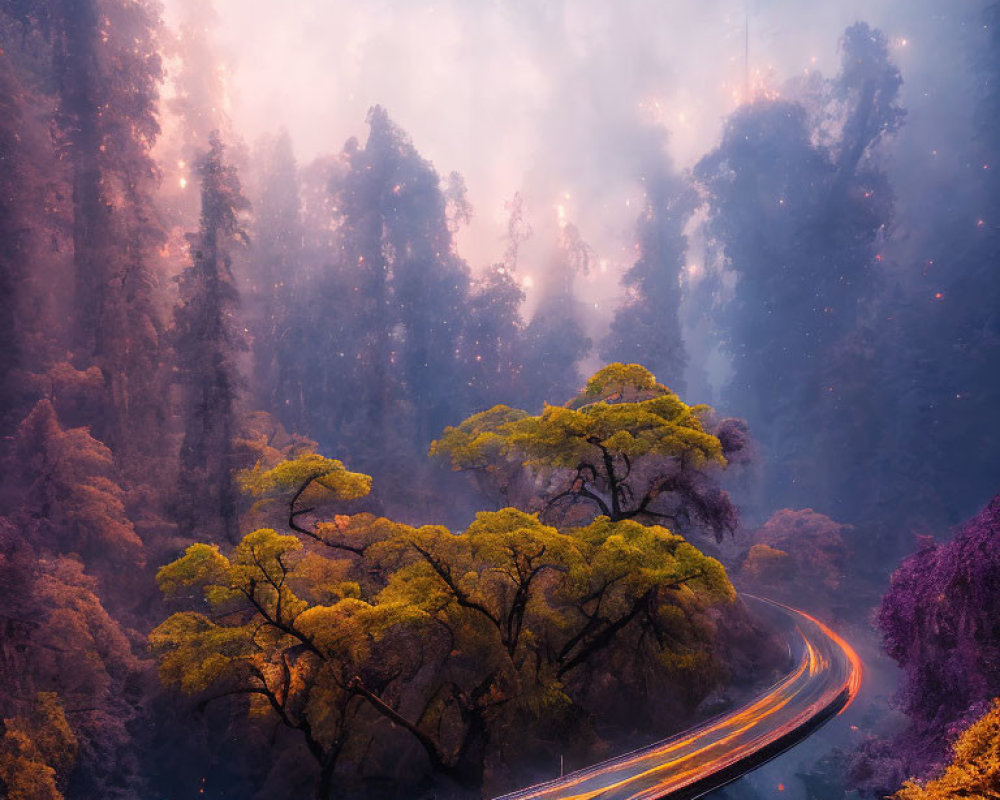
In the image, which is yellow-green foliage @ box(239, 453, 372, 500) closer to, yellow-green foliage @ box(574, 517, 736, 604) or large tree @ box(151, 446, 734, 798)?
large tree @ box(151, 446, 734, 798)

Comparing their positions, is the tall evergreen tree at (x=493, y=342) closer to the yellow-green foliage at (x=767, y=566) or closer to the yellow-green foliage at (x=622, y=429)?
the yellow-green foliage at (x=767, y=566)

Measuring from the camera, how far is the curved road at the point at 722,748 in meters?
9.74

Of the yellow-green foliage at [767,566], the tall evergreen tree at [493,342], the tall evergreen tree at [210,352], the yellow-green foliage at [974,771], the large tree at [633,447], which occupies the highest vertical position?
the tall evergreen tree at [493,342]

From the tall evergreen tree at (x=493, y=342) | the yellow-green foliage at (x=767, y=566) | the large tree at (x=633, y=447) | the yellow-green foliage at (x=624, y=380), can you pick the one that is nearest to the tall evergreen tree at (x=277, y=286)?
the tall evergreen tree at (x=493, y=342)

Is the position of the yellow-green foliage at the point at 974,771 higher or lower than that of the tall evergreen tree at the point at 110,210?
lower

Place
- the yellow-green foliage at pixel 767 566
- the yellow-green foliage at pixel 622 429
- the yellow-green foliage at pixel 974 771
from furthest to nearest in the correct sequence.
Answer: the yellow-green foliage at pixel 767 566 < the yellow-green foliage at pixel 622 429 < the yellow-green foliage at pixel 974 771

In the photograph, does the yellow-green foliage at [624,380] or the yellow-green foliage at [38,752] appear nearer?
the yellow-green foliage at [38,752]

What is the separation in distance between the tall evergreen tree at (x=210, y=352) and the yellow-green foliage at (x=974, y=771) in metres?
23.9

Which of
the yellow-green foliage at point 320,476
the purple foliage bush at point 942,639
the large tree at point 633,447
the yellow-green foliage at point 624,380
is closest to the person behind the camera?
→ the purple foliage bush at point 942,639

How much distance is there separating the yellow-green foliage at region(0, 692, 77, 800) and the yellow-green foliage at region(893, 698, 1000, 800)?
1566cm

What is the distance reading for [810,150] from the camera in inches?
2122

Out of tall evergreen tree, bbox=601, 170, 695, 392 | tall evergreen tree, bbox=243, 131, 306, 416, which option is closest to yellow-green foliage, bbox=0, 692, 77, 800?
tall evergreen tree, bbox=243, 131, 306, 416

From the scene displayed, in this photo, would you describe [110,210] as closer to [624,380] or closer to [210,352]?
[210,352]

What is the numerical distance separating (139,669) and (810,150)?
6945 cm
